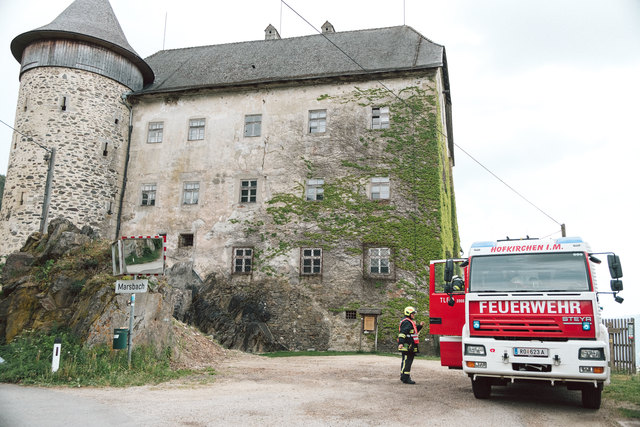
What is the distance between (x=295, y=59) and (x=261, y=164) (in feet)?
21.4

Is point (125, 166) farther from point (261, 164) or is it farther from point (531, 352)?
point (531, 352)

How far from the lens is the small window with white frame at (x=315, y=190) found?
80.1 ft

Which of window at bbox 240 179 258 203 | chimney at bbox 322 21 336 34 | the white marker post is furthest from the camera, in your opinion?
chimney at bbox 322 21 336 34

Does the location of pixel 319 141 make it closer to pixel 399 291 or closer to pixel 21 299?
pixel 399 291

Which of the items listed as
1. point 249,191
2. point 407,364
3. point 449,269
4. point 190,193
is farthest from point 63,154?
point 449,269

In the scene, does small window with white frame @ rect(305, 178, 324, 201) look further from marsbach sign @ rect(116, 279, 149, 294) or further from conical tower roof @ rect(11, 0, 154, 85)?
marsbach sign @ rect(116, 279, 149, 294)

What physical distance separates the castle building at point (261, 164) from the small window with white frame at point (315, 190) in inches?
2.7

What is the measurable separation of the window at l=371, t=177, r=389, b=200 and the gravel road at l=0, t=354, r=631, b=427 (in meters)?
12.5

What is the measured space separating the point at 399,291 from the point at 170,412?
51.5 ft

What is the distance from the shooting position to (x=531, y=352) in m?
8.28

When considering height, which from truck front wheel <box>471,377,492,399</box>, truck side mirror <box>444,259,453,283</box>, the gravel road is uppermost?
truck side mirror <box>444,259,453,283</box>

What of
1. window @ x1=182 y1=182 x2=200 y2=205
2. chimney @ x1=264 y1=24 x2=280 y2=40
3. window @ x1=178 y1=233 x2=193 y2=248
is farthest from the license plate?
chimney @ x1=264 y1=24 x2=280 y2=40

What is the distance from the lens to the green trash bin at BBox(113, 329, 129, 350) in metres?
11.0

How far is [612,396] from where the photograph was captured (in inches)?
387
